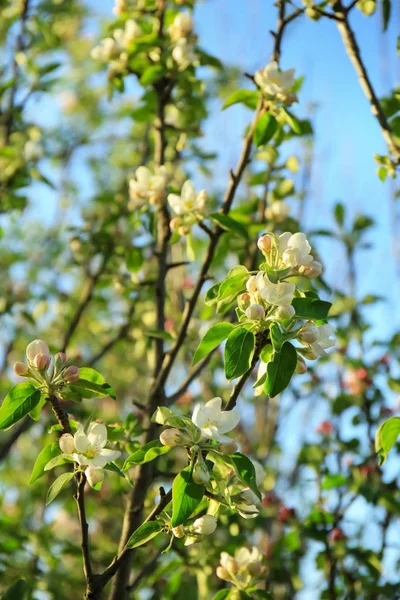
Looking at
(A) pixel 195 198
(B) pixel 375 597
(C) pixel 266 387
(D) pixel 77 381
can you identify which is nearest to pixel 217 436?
(C) pixel 266 387

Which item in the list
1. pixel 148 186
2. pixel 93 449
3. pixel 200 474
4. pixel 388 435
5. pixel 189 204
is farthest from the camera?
pixel 148 186

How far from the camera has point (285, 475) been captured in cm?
406

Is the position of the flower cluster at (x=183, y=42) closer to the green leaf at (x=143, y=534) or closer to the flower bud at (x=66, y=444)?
the flower bud at (x=66, y=444)

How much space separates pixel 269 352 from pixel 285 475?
3.00 m

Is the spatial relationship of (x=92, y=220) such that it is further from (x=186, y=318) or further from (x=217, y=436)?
(x=217, y=436)

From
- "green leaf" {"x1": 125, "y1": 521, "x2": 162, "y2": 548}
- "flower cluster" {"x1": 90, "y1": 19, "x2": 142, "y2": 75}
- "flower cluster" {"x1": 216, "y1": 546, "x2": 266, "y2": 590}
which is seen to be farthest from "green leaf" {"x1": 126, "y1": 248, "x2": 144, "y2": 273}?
"green leaf" {"x1": 125, "y1": 521, "x2": 162, "y2": 548}

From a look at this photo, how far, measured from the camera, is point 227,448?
3.99 ft

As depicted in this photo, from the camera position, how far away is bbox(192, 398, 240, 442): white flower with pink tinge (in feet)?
3.84

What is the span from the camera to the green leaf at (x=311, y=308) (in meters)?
1.19

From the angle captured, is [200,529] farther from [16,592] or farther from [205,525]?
[16,592]

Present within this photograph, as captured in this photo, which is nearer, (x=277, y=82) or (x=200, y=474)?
(x=200, y=474)

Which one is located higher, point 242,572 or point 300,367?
point 300,367

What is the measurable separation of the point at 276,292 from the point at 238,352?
13 cm

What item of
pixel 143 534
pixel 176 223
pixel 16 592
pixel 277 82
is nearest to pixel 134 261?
pixel 176 223
